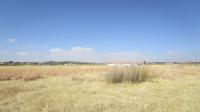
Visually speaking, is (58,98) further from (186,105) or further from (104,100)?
(186,105)

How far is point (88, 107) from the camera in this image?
8.65 m

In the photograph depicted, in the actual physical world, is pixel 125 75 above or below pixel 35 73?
above

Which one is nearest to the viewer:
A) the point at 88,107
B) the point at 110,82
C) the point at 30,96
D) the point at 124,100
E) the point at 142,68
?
the point at 88,107

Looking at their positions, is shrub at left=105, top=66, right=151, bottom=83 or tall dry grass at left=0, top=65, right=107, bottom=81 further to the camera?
tall dry grass at left=0, top=65, right=107, bottom=81

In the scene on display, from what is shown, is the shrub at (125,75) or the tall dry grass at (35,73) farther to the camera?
the tall dry grass at (35,73)

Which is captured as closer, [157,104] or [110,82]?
[157,104]

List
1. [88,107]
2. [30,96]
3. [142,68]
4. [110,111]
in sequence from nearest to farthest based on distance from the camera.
→ [110,111] → [88,107] → [30,96] → [142,68]

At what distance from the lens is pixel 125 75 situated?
17328 millimetres

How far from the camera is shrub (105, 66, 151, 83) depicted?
17.1 m

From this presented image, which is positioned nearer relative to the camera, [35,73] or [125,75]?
[125,75]

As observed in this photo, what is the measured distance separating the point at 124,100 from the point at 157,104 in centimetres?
143

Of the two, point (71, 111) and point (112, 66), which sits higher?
point (112, 66)

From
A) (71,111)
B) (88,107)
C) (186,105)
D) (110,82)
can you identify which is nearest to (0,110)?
(71,111)

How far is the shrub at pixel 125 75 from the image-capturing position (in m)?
17.1
